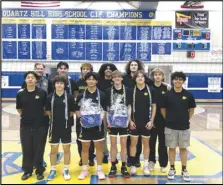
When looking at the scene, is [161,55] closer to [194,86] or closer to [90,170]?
[194,86]

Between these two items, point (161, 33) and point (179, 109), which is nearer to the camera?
point (179, 109)

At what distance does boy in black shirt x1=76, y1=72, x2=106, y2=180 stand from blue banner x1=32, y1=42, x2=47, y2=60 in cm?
946

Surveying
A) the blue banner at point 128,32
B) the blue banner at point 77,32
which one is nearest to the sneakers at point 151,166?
the blue banner at point 128,32

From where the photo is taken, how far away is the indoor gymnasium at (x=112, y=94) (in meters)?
4.01

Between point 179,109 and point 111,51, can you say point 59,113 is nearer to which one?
point 179,109

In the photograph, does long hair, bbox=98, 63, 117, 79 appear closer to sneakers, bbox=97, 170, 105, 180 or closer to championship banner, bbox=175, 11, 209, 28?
sneakers, bbox=97, 170, 105, 180

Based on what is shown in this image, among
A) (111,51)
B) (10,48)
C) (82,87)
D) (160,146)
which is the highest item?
(10,48)

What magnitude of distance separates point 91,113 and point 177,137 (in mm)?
1149

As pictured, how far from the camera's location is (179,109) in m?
3.96

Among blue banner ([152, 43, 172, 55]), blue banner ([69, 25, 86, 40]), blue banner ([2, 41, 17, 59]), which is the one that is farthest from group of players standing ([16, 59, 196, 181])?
blue banner ([2, 41, 17, 59])

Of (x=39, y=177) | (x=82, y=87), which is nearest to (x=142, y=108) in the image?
(x=82, y=87)

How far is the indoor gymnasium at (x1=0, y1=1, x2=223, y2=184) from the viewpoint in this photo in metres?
4.01

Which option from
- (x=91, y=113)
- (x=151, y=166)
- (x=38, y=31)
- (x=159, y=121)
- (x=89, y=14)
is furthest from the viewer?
(x=38, y=31)

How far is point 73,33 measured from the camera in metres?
13.0
